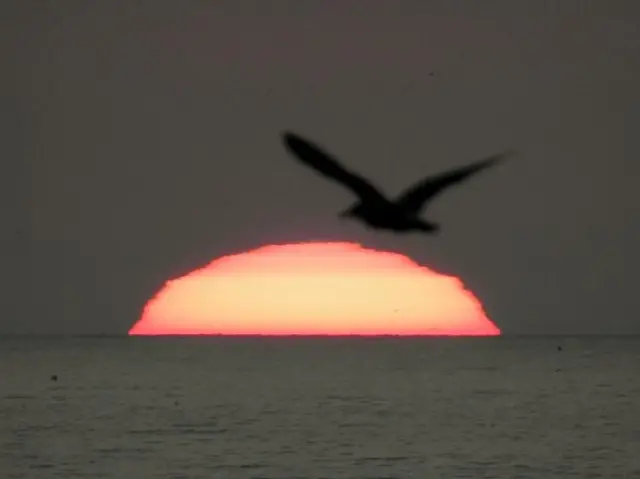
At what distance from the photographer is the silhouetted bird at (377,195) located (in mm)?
30109

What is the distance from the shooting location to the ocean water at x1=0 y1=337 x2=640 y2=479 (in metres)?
44.4

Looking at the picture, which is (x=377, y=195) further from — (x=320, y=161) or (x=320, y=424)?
(x=320, y=424)

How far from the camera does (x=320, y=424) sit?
57094 millimetres

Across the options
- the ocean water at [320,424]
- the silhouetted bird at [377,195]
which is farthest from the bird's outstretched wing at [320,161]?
the ocean water at [320,424]

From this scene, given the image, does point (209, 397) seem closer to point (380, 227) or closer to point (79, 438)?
point (79, 438)

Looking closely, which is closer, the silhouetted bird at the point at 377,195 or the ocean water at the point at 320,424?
the silhouetted bird at the point at 377,195

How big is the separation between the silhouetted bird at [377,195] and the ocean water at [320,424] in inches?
494

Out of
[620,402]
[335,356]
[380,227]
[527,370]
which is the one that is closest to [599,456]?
[380,227]

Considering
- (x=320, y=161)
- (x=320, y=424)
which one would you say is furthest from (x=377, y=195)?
(x=320, y=424)

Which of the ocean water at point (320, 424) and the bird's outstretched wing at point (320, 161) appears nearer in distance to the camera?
the bird's outstretched wing at point (320, 161)

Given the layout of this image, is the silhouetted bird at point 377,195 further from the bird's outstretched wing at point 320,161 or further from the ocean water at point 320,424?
the ocean water at point 320,424

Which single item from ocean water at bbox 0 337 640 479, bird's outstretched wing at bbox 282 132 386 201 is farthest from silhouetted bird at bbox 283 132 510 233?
ocean water at bbox 0 337 640 479

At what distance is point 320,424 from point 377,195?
86.7 feet

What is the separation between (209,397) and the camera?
247 ft
